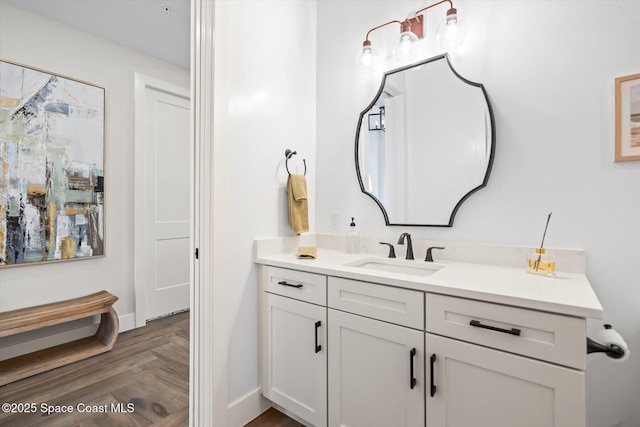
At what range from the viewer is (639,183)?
1141 mm

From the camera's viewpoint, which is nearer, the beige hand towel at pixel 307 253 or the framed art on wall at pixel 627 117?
the framed art on wall at pixel 627 117

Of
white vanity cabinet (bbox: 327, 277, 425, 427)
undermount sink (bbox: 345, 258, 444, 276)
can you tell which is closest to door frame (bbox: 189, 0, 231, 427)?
white vanity cabinet (bbox: 327, 277, 425, 427)

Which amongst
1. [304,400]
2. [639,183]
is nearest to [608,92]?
[639,183]

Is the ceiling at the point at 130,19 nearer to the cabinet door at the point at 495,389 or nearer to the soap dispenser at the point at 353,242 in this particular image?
the soap dispenser at the point at 353,242

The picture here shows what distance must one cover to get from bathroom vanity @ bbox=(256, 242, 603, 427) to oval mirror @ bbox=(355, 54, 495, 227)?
0.35 meters

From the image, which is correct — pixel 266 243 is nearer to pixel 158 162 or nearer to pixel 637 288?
pixel 637 288

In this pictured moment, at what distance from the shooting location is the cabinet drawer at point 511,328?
83 cm

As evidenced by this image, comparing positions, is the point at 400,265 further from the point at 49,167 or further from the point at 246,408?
the point at 49,167

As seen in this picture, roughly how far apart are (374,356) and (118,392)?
171 cm

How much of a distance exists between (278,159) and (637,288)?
1788 mm

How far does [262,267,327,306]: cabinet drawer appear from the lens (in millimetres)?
1392

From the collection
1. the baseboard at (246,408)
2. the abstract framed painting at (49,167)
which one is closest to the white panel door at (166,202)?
the abstract framed painting at (49,167)

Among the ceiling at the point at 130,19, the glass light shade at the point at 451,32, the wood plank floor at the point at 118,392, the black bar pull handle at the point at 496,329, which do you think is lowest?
the wood plank floor at the point at 118,392

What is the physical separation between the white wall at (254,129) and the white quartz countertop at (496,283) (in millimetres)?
281
